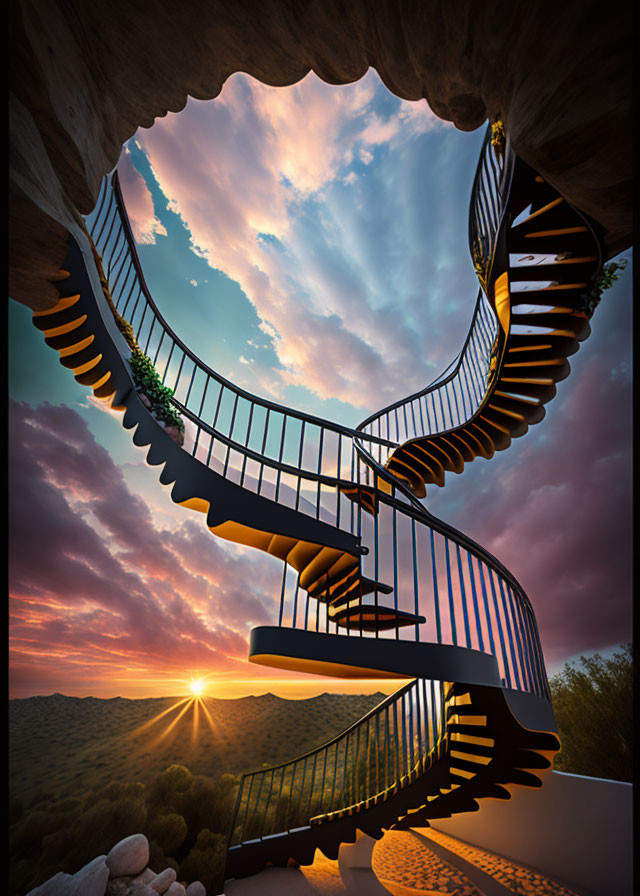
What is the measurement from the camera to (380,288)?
792cm

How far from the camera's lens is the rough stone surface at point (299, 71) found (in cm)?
108

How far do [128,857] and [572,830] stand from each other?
15.3 ft

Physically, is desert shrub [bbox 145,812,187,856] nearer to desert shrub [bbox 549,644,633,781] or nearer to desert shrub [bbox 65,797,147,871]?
desert shrub [bbox 65,797,147,871]

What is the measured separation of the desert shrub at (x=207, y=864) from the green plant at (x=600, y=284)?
7.05m

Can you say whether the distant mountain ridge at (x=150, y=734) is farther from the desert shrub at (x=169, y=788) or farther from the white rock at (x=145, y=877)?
the white rock at (x=145, y=877)

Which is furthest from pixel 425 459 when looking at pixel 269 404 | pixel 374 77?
pixel 374 77

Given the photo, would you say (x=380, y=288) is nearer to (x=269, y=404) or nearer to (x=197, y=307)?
(x=197, y=307)

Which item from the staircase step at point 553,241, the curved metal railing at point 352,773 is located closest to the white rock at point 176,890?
the curved metal railing at point 352,773

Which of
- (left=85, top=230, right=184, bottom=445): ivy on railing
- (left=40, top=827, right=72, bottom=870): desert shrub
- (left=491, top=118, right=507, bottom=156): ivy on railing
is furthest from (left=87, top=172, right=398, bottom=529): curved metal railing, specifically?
(left=40, top=827, right=72, bottom=870): desert shrub

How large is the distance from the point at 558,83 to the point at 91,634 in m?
7.15

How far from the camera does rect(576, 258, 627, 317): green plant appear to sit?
Result: 9.88ft

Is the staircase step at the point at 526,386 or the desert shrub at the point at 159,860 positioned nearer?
the staircase step at the point at 526,386

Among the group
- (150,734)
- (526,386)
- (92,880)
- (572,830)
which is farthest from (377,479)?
(150,734)

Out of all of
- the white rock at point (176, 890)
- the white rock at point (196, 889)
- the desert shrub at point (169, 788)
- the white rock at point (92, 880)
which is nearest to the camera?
the white rock at point (92, 880)
